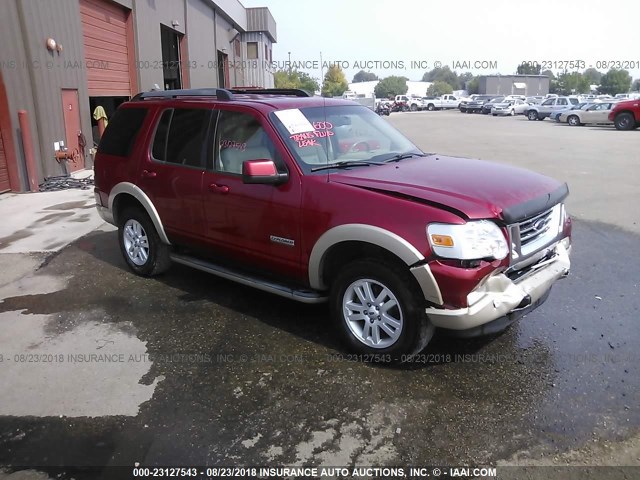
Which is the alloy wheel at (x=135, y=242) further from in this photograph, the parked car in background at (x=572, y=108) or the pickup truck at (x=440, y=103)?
the pickup truck at (x=440, y=103)

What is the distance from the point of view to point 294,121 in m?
4.51

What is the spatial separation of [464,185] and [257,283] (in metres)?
1.84

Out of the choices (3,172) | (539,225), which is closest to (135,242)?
(539,225)

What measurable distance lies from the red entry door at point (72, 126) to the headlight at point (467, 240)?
1100 centimetres

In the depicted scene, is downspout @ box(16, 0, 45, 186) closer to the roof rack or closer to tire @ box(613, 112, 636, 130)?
the roof rack

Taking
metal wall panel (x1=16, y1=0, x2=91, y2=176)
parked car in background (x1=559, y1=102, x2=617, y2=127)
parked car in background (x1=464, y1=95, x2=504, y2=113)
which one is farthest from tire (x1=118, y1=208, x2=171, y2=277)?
parked car in background (x1=464, y1=95, x2=504, y2=113)

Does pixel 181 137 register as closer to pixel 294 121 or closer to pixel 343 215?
pixel 294 121

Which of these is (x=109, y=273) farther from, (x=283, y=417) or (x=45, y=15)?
(x=45, y=15)

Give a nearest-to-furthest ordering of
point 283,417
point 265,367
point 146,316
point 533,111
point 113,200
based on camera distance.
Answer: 1. point 283,417
2. point 265,367
3. point 146,316
4. point 113,200
5. point 533,111

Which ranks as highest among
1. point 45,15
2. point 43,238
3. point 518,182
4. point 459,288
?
point 45,15

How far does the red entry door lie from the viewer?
489 inches

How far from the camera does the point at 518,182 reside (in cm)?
404

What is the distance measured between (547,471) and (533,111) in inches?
1621

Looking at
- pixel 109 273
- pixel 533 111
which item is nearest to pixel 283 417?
pixel 109 273
